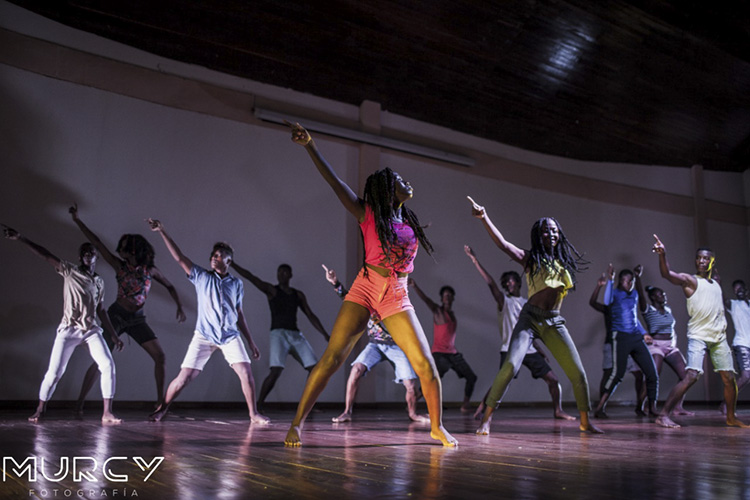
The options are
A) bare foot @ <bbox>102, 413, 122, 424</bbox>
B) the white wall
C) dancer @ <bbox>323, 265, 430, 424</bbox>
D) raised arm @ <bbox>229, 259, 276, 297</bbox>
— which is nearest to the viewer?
bare foot @ <bbox>102, 413, 122, 424</bbox>

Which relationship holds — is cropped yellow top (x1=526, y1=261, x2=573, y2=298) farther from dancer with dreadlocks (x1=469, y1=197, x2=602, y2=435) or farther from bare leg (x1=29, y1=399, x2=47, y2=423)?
bare leg (x1=29, y1=399, x2=47, y2=423)

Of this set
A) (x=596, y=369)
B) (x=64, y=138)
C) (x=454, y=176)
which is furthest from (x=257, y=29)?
(x=596, y=369)

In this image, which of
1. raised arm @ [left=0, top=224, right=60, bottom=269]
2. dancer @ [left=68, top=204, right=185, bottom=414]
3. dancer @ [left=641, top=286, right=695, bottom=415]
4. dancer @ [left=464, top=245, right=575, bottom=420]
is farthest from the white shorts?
dancer @ [left=641, top=286, right=695, bottom=415]

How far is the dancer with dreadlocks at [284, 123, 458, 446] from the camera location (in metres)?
3.60

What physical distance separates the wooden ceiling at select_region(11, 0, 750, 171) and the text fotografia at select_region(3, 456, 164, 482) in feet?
21.1

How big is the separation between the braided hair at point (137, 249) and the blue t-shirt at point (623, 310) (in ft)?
17.3

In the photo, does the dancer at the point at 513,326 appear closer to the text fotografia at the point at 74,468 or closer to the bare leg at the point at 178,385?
the bare leg at the point at 178,385

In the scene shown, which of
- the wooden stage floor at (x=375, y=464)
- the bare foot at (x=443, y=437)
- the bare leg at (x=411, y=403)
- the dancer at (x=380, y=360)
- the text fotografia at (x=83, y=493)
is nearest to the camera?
the text fotografia at (x=83, y=493)

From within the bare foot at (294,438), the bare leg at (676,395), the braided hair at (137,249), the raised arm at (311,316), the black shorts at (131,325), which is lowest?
the bare foot at (294,438)

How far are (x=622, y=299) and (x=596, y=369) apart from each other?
4.30 m

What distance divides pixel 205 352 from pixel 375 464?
11.1ft

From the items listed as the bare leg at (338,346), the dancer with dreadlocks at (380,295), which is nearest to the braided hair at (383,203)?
the dancer with dreadlocks at (380,295)

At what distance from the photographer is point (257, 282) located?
829 centimetres

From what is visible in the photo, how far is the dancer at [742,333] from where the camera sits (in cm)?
750
